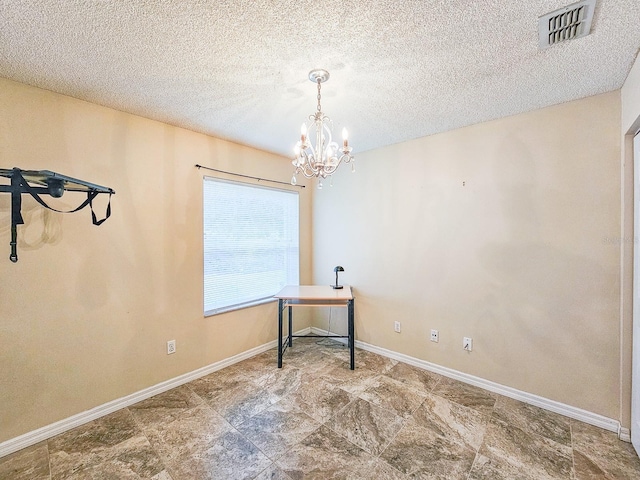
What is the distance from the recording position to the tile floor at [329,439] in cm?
173

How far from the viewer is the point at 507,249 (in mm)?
2520

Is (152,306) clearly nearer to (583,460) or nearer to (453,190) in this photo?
(453,190)

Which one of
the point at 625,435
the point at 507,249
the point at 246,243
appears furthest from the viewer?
the point at 246,243

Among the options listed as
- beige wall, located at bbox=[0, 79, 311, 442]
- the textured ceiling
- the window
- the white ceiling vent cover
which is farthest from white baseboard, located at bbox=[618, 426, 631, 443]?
beige wall, located at bbox=[0, 79, 311, 442]

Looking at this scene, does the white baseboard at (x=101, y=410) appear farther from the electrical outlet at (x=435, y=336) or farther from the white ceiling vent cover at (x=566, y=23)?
the white ceiling vent cover at (x=566, y=23)

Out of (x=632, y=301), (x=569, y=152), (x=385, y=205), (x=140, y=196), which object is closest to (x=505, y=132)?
(x=569, y=152)

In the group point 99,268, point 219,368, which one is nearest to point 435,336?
point 219,368

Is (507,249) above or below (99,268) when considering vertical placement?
above

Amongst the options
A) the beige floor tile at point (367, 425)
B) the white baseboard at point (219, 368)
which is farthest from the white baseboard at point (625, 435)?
the beige floor tile at point (367, 425)

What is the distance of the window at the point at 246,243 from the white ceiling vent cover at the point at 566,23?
9.24ft

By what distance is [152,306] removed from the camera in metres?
2.58

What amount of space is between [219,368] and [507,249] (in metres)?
3.12

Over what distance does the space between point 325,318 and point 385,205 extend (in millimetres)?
1824

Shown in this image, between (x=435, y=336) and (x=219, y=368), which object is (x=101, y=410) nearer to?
(x=219, y=368)
